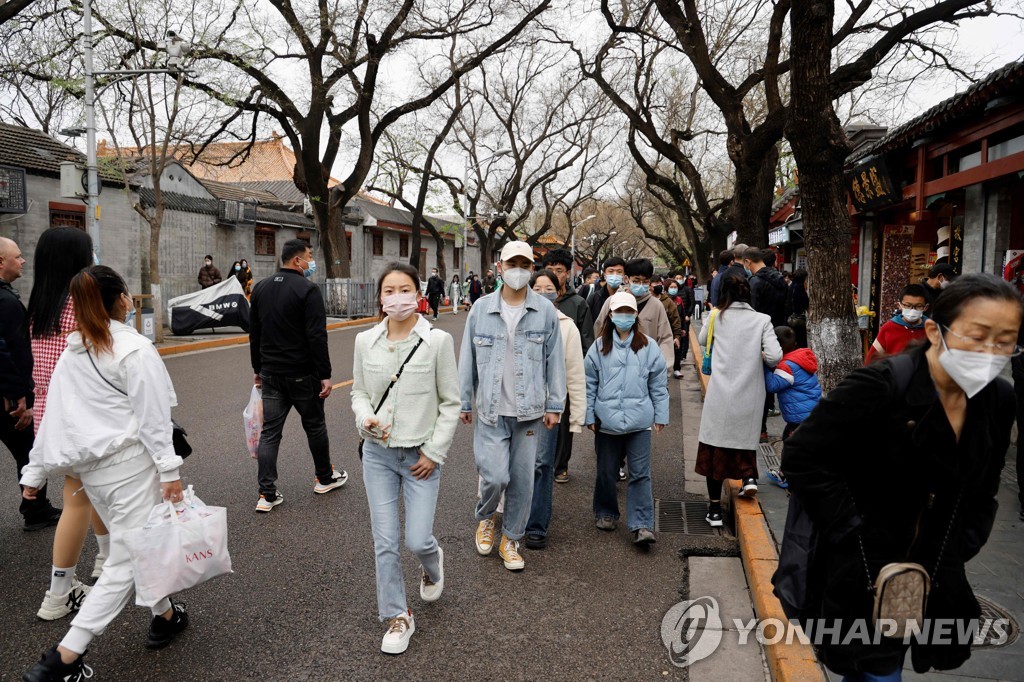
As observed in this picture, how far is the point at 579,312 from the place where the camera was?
5895 millimetres

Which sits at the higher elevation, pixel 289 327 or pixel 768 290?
pixel 768 290

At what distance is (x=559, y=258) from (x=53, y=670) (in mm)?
4547

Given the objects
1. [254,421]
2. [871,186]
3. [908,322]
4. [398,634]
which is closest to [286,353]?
[254,421]

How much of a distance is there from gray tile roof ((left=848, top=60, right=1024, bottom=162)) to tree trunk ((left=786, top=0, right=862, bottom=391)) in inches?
65.4

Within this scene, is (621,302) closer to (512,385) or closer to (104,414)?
(512,385)

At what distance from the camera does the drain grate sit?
6.10m

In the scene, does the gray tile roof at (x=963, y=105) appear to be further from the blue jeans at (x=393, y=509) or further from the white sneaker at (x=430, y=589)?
the white sneaker at (x=430, y=589)

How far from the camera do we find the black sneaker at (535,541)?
459 cm

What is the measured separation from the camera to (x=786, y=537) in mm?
2270

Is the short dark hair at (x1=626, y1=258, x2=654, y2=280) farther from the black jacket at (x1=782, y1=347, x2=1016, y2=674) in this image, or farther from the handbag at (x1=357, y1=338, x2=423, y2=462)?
the black jacket at (x1=782, y1=347, x2=1016, y2=674)

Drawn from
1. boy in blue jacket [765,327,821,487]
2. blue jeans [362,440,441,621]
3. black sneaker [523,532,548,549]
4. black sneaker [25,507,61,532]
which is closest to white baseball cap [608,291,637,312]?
boy in blue jacket [765,327,821,487]

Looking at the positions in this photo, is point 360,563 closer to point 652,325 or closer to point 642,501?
point 642,501

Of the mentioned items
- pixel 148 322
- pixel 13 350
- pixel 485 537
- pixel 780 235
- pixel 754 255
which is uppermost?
pixel 780 235

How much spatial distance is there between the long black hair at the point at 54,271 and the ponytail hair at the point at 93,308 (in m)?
0.74
